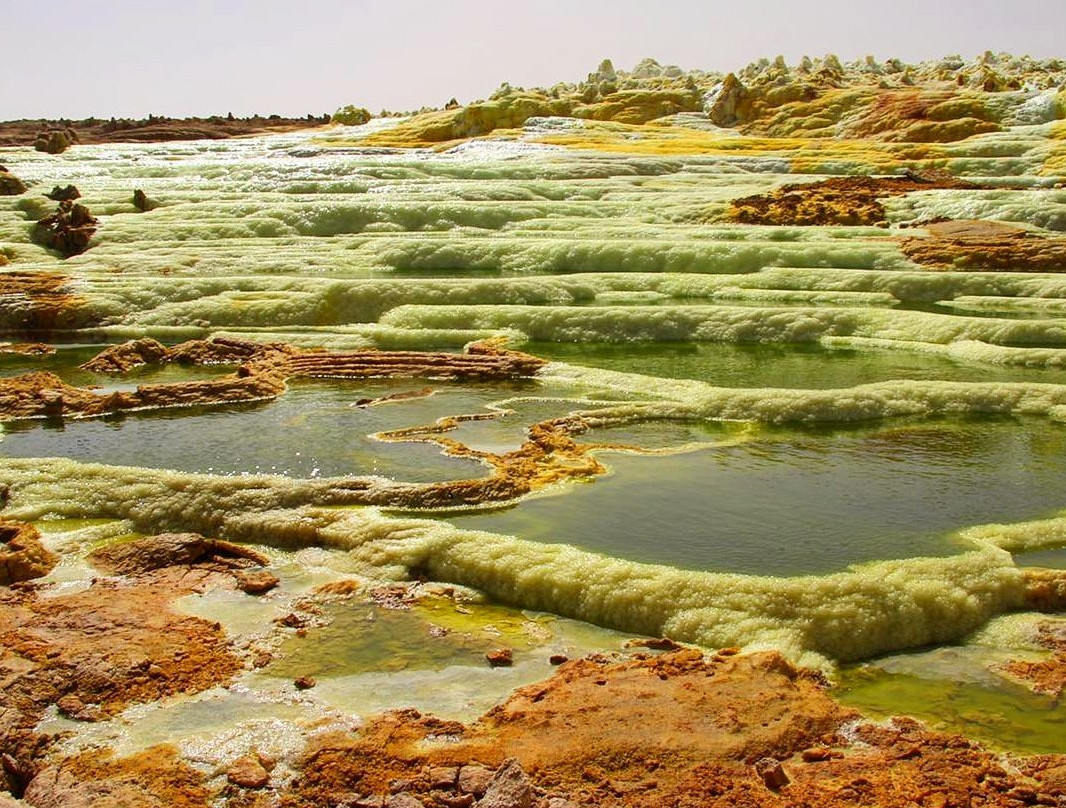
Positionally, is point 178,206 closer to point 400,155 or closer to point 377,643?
point 400,155

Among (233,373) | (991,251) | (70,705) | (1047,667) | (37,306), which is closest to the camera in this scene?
(70,705)

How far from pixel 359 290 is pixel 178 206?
17.7 metres

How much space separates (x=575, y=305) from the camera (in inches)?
1054

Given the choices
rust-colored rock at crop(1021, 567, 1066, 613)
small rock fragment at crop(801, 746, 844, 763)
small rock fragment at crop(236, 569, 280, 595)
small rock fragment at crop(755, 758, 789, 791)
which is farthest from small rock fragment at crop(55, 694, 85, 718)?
rust-colored rock at crop(1021, 567, 1066, 613)

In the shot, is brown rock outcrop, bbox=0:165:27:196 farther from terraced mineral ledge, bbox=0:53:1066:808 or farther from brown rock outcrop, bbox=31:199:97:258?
terraced mineral ledge, bbox=0:53:1066:808

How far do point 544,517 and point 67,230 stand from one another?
29193mm

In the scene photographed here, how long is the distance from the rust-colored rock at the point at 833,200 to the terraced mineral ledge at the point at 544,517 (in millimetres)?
1546

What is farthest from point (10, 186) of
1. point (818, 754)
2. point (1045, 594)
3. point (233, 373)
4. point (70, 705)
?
point (818, 754)

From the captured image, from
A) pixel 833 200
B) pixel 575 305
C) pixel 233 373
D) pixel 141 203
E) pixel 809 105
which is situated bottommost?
pixel 233 373

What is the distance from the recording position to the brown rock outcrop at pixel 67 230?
3519 cm

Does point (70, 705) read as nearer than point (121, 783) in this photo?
No

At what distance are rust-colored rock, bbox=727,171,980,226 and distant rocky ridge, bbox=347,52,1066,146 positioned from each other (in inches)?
623

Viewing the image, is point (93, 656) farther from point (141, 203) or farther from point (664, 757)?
point (141, 203)

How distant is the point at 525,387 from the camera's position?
61.9ft
